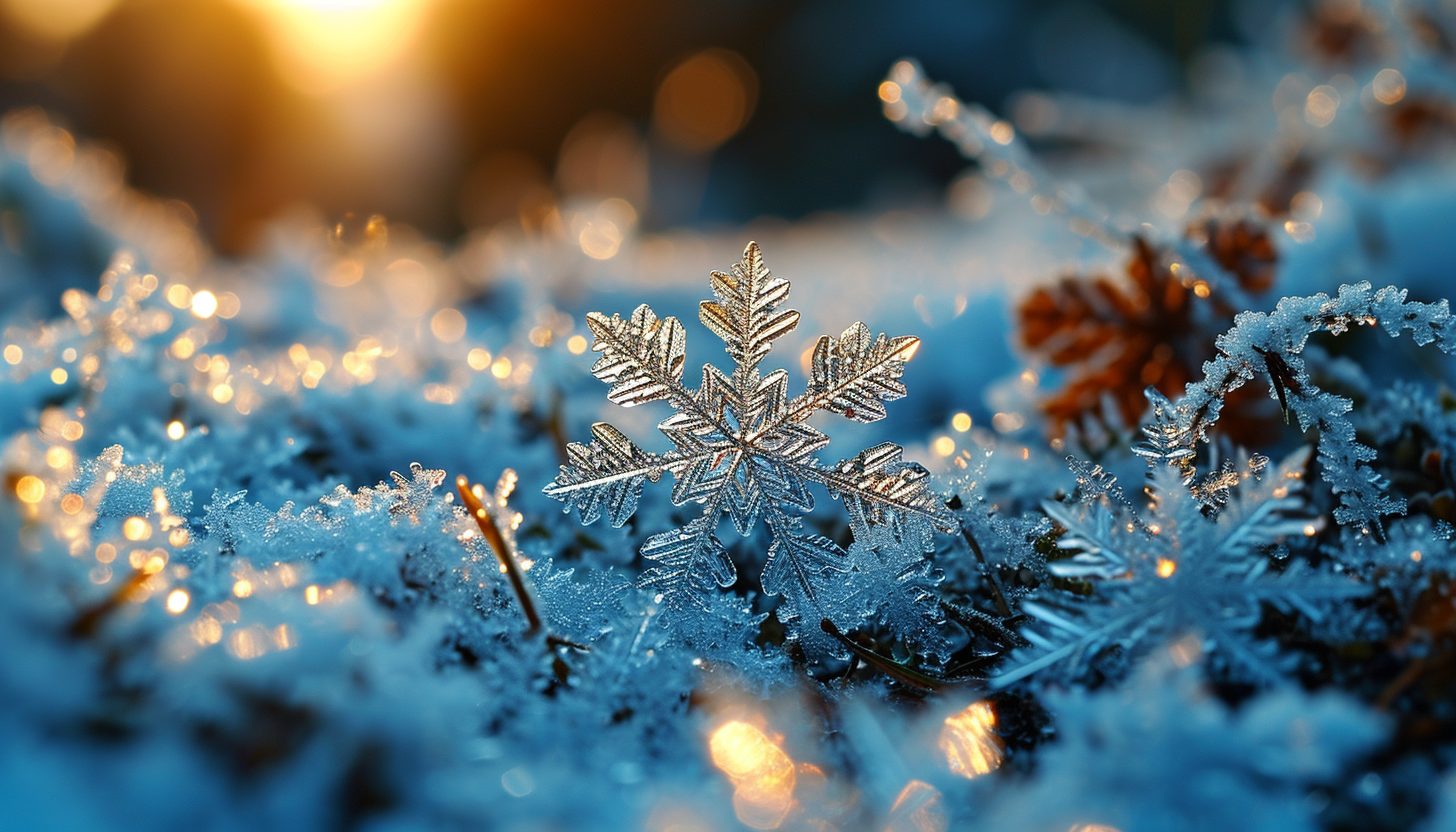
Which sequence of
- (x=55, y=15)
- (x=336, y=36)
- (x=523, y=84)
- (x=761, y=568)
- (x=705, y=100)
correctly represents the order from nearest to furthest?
(x=761, y=568) → (x=55, y=15) → (x=705, y=100) → (x=336, y=36) → (x=523, y=84)

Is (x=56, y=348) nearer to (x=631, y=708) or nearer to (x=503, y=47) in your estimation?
(x=631, y=708)

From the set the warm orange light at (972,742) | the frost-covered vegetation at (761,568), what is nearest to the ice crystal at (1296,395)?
the frost-covered vegetation at (761,568)

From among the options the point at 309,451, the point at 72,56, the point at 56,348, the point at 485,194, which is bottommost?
the point at 309,451

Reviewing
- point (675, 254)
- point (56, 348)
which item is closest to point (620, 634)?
point (56, 348)

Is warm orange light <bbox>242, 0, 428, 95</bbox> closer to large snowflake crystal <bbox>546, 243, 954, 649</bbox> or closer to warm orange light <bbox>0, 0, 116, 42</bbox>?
warm orange light <bbox>0, 0, 116, 42</bbox>

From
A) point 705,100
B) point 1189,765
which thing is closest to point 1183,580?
point 1189,765

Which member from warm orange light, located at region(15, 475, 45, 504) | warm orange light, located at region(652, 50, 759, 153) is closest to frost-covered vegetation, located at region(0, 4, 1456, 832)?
warm orange light, located at region(15, 475, 45, 504)

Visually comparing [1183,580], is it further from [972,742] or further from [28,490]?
[28,490]

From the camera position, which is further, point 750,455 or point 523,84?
point 523,84
